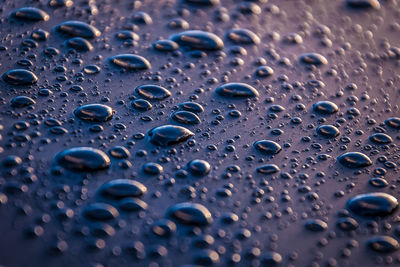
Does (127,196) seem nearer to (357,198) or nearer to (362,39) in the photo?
(357,198)

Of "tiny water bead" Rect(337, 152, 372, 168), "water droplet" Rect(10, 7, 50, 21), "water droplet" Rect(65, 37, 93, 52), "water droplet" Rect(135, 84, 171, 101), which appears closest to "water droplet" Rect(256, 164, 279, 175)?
"tiny water bead" Rect(337, 152, 372, 168)

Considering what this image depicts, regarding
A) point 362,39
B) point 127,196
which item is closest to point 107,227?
point 127,196

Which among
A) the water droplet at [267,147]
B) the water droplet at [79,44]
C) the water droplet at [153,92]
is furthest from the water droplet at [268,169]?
the water droplet at [79,44]

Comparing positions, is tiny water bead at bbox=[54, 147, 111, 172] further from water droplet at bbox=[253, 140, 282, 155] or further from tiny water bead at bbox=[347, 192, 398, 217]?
tiny water bead at bbox=[347, 192, 398, 217]

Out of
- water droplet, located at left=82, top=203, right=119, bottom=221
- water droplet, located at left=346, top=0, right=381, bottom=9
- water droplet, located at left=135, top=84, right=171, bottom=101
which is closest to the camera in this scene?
water droplet, located at left=82, top=203, right=119, bottom=221

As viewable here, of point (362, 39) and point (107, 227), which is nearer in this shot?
point (107, 227)
